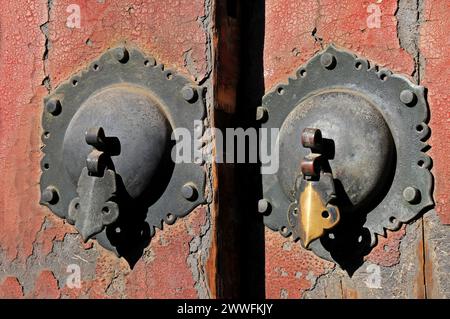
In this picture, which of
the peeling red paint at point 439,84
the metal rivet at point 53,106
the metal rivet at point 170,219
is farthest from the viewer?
the metal rivet at point 53,106

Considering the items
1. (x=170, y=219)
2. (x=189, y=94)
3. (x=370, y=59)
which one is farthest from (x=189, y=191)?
(x=370, y=59)

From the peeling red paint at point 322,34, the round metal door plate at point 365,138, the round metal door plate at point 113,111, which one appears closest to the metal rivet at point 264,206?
the round metal door plate at point 365,138

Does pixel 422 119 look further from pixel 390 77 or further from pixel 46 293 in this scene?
pixel 46 293

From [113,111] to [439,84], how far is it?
61 cm

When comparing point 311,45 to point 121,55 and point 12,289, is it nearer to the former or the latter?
point 121,55

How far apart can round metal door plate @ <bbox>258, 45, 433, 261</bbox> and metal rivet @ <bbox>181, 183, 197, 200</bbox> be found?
0.55ft

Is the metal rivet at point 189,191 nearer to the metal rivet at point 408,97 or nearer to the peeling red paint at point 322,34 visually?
the peeling red paint at point 322,34

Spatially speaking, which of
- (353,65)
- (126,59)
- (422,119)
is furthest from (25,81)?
(422,119)

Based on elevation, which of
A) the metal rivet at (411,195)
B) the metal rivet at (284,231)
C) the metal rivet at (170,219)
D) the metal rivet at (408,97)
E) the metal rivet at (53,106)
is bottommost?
the metal rivet at (284,231)

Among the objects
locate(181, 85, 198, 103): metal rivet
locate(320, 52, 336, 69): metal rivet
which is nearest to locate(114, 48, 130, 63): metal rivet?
locate(181, 85, 198, 103): metal rivet

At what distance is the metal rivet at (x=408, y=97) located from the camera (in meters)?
1.27

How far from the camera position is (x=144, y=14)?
4.60 ft

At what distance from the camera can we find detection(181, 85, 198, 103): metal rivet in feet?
4.43

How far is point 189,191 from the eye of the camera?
1333 mm
